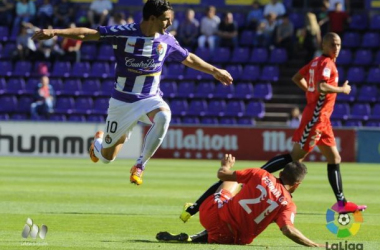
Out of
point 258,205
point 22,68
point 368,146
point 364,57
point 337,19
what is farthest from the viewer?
point 22,68

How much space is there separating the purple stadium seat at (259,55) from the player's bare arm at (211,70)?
741 inches

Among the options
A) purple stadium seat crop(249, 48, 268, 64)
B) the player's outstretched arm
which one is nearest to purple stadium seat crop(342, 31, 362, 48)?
purple stadium seat crop(249, 48, 268, 64)

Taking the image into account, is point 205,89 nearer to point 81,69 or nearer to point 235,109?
point 235,109

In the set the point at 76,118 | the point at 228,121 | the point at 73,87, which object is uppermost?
the point at 73,87

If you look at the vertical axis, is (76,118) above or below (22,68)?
below

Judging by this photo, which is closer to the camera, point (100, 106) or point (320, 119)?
point (320, 119)

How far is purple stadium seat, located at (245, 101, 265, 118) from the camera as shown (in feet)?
91.0

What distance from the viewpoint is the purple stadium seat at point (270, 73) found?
28938 millimetres

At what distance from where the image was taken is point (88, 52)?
101ft

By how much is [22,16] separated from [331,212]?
70.7 feet

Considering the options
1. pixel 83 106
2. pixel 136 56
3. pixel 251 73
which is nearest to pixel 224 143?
pixel 251 73

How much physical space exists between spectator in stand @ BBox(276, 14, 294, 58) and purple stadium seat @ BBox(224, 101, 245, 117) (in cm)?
249

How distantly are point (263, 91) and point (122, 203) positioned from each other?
16.0 meters

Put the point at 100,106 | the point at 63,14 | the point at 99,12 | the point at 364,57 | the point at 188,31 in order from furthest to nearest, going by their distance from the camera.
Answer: the point at 63,14 < the point at 99,12 < the point at 188,31 < the point at 100,106 < the point at 364,57
